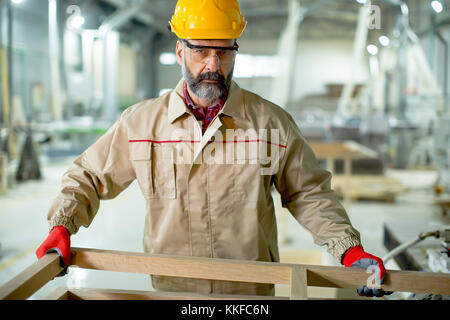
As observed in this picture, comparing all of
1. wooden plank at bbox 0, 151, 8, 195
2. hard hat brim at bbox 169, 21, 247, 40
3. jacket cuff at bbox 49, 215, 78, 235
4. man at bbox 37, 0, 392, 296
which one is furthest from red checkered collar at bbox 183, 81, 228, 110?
wooden plank at bbox 0, 151, 8, 195

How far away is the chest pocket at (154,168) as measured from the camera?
181 centimetres

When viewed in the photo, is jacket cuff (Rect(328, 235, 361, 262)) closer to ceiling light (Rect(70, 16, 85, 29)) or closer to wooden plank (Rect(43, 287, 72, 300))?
wooden plank (Rect(43, 287, 72, 300))

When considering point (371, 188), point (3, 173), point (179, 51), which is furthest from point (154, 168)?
point (3, 173)

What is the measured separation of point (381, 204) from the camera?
254 inches

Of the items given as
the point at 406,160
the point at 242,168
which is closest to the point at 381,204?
the point at 406,160

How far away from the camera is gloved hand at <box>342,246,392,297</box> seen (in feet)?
4.68

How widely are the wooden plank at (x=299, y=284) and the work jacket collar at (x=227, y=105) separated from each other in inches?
26.5

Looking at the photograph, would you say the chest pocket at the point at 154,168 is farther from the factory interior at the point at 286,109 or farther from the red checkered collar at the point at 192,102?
the factory interior at the point at 286,109

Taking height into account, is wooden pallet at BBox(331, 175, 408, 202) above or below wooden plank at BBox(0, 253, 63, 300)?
below

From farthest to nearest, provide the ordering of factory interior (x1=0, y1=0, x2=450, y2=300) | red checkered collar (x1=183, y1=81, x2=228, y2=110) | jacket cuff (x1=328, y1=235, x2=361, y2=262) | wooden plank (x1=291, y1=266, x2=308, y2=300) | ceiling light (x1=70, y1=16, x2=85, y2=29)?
ceiling light (x1=70, y1=16, x2=85, y2=29) < factory interior (x1=0, y1=0, x2=450, y2=300) < red checkered collar (x1=183, y1=81, x2=228, y2=110) < jacket cuff (x1=328, y1=235, x2=361, y2=262) < wooden plank (x1=291, y1=266, x2=308, y2=300)

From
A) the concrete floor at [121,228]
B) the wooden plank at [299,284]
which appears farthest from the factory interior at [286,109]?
the wooden plank at [299,284]

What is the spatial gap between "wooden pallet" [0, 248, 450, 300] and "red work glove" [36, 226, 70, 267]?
0.02m

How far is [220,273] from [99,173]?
71 centimetres

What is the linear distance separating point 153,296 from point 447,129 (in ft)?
19.0
